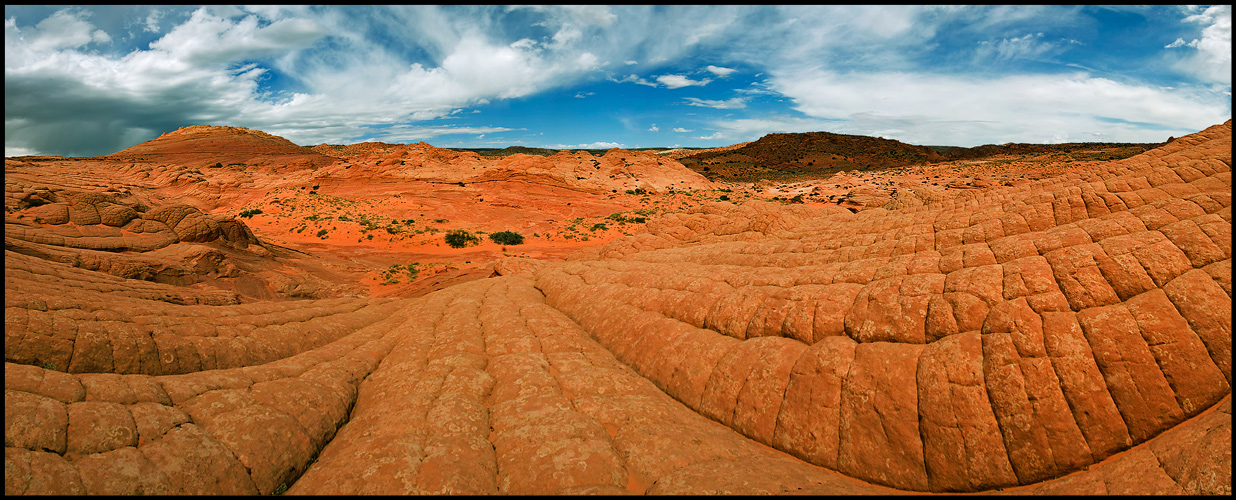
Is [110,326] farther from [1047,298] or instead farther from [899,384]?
[1047,298]

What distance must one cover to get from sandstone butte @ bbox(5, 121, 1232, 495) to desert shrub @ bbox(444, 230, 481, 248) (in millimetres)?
22585

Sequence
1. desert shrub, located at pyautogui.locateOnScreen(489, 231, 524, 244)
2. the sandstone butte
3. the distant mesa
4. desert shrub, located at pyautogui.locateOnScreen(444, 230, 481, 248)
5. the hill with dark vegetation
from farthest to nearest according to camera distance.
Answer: the hill with dark vegetation, the distant mesa, desert shrub, located at pyautogui.locateOnScreen(489, 231, 524, 244), desert shrub, located at pyautogui.locateOnScreen(444, 230, 481, 248), the sandstone butte

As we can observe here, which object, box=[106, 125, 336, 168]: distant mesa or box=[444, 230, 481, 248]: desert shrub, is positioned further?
box=[106, 125, 336, 168]: distant mesa

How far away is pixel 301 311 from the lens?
13352 millimetres

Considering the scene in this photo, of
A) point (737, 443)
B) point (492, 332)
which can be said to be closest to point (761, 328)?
point (737, 443)

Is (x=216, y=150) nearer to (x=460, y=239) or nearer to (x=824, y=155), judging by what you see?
(x=460, y=239)

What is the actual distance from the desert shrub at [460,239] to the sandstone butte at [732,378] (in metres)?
22.6

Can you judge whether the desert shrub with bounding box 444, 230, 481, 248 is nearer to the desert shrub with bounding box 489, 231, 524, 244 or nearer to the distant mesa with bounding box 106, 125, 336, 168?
the desert shrub with bounding box 489, 231, 524, 244

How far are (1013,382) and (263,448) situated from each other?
35.0 ft

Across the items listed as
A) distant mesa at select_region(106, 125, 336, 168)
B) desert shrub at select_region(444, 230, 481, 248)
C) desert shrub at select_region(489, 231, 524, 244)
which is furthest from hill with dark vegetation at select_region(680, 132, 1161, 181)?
distant mesa at select_region(106, 125, 336, 168)

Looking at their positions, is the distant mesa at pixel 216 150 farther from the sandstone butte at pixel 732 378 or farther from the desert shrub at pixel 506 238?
the sandstone butte at pixel 732 378

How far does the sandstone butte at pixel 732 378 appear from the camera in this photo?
17.5 ft

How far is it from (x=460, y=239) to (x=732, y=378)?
1251 inches

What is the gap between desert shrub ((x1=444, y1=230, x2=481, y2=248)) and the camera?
3559 cm
